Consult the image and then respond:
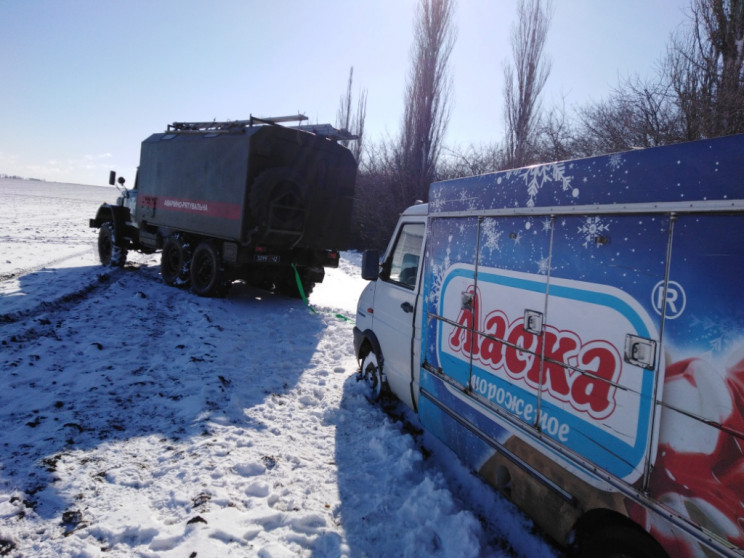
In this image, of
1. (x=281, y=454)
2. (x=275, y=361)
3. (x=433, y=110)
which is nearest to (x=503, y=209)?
(x=281, y=454)

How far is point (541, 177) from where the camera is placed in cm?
269

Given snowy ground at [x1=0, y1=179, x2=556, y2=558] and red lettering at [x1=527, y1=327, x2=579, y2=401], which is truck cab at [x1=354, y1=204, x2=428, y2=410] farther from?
red lettering at [x1=527, y1=327, x2=579, y2=401]

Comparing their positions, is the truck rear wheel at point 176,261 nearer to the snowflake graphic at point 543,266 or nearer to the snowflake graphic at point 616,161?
the snowflake graphic at point 543,266

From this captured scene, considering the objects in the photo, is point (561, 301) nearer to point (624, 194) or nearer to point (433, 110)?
point (624, 194)

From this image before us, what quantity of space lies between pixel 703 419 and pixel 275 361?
5.37m

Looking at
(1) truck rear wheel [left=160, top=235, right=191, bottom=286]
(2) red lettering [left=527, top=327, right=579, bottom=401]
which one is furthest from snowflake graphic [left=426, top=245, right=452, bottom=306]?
(1) truck rear wheel [left=160, top=235, right=191, bottom=286]

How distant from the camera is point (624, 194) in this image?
7.09ft

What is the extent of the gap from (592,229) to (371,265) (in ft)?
9.18

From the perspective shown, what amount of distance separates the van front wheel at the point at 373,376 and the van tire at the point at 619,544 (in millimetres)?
2864

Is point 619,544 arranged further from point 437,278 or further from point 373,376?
point 373,376

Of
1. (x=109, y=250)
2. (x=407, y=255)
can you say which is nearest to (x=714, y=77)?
(x=407, y=255)

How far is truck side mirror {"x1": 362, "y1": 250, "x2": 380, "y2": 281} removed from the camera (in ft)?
15.9

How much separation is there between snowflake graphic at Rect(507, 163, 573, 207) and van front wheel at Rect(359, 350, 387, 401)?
2899mm

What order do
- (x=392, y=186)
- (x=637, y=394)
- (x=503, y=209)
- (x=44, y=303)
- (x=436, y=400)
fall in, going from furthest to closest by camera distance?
(x=392, y=186) < (x=44, y=303) < (x=436, y=400) < (x=503, y=209) < (x=637, y=394)
